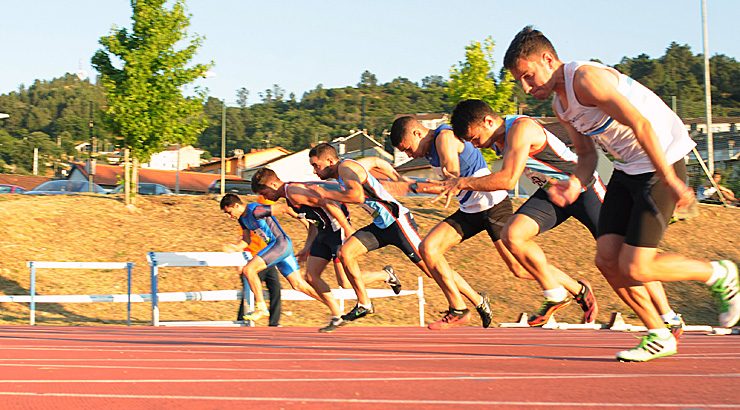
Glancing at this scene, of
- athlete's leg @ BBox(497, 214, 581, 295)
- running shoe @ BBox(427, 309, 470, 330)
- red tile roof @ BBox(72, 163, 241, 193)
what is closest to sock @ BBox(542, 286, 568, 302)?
athlete's leg @ BBox(497, 214, 581, 295)

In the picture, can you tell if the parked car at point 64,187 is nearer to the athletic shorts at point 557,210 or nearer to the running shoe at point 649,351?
the athletic shorts at point 557,210

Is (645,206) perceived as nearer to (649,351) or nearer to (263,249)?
(649,351)

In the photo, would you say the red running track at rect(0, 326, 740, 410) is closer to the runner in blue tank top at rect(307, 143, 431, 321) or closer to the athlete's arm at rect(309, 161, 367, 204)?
the athlete's arm at rect(309, 161, 367, 204)

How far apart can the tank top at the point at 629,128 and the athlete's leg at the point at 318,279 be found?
20.4 ft

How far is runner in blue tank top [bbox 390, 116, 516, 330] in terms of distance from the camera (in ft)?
31.0

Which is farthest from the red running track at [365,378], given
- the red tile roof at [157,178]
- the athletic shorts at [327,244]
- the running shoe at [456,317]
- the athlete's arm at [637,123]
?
the red tile roof at [157,178]

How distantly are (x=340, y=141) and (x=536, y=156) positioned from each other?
10293 centimetres

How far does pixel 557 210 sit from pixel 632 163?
2.67 m

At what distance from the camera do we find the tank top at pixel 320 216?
11984 mm

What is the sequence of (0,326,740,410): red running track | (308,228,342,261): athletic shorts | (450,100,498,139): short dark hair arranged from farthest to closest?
(308,228,342,261): athletic shorts < (450,100,498,139): short dark hair < (0,326,740,410): red running track

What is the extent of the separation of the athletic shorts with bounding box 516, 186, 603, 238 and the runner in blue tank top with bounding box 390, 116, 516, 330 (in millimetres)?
659

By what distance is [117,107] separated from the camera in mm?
27047

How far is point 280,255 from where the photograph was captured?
13.9 meters

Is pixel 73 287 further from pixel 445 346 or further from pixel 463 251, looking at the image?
pixel 445 346
